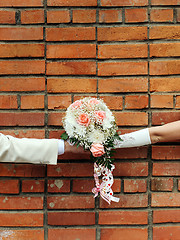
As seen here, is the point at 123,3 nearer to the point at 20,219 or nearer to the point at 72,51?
the point at 72,51

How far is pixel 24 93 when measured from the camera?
5.52 feet

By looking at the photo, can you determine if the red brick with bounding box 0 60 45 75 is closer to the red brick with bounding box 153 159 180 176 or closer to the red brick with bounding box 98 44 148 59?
the red brick with bounding box 98 44 148 59

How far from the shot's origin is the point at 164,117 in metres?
1.67

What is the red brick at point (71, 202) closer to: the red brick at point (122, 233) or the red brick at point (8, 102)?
the red brick at point (122, 233)

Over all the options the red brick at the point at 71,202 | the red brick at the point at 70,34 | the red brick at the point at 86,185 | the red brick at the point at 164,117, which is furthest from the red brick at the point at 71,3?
the red brick at the point at 71,202

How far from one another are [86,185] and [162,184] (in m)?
0.50

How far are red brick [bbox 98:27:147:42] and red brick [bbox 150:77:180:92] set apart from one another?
0.29m

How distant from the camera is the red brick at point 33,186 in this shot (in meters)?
1.68

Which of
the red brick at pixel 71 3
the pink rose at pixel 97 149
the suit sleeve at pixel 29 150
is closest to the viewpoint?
the pink rose at pixel 97 149

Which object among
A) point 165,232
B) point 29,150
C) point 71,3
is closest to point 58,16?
point 71,3

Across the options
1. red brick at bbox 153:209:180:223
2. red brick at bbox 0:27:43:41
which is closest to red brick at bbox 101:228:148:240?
red brick at bbox 153:209:180:223

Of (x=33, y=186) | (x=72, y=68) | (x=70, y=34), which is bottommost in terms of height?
(x=33, y=186)

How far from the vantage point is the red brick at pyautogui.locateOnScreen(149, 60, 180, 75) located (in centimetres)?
166

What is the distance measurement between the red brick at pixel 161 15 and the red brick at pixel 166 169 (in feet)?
3.10
